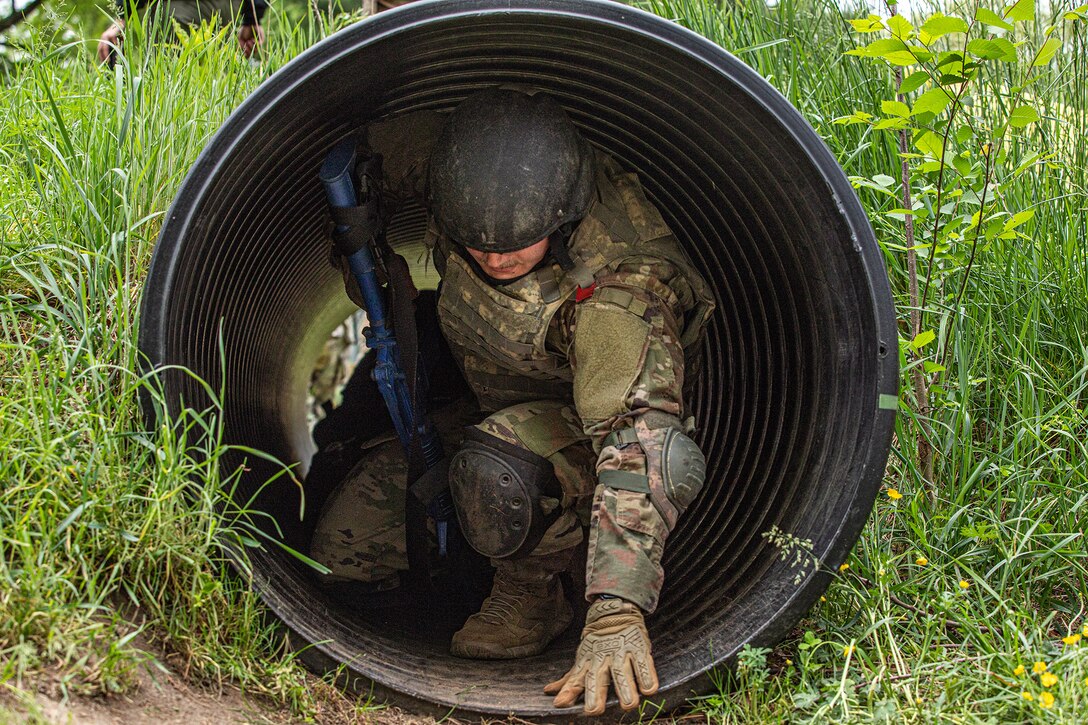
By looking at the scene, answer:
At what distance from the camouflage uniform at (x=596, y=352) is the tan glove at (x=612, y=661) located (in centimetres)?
6

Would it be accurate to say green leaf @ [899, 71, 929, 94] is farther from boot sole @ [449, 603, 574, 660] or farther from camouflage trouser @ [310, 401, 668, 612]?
boot sole @ [449, 603, 574, 660]

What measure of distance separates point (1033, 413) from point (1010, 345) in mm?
230

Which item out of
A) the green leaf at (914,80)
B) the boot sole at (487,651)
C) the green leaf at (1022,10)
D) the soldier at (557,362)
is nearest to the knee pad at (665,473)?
the soldier at (557,362)

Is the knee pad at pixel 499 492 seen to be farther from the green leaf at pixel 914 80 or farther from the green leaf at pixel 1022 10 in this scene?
the green leaf at pixel 1022 10

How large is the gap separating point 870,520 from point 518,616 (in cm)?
115

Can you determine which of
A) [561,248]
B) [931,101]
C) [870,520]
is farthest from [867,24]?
[870,520]

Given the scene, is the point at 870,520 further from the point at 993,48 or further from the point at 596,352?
the point at 993,48

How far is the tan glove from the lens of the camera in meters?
2.47

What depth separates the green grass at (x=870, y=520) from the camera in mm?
2303

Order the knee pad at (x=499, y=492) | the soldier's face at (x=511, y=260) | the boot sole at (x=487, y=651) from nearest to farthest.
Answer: the soldier's face at (x=511, y=260) < the knee pad at (x=499, y=492) < the boot sole at (x=487, y=651)

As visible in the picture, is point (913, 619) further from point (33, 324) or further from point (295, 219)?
point (33, 324)

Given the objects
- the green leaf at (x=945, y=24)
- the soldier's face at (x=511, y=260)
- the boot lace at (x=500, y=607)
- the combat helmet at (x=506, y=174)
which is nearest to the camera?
the green leaf at (x=945, y=24)

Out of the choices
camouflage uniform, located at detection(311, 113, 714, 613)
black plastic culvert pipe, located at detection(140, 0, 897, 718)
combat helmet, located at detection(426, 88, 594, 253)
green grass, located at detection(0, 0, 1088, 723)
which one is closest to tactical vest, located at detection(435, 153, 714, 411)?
camouflage uniform, located at detection(311, 113, 714, 613)

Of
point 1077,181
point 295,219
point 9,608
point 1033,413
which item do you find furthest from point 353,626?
point 1077,181
